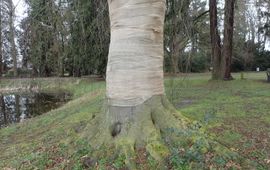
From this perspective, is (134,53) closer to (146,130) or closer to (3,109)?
(146,130)

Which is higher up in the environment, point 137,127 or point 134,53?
point 134,53

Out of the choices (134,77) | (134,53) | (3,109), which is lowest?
(3,109)

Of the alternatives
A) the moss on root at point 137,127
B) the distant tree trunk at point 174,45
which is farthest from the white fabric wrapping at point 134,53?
the distant tree trunk at point 174,45

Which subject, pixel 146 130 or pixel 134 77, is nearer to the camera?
pixel 146 130

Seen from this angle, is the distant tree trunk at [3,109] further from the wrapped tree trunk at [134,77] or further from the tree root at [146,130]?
the wrapped tree trunk at [134,77]

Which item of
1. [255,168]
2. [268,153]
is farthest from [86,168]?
[268,153]

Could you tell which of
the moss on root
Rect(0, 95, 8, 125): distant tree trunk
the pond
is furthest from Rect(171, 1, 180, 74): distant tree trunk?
Rect(0, 95, 8, 125): distant tree trunk

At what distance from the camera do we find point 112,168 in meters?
4.85

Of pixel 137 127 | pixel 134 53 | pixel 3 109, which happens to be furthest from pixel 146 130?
pixel 3 109

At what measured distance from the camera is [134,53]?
546cm

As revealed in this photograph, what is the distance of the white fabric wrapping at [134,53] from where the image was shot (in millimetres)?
5457

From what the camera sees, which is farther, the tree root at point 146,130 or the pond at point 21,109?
the pond at point 21,109

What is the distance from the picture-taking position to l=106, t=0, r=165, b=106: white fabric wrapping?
5.46m

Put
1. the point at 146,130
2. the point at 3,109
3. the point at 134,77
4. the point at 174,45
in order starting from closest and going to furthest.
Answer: the point at 146,130
the point at 134,77
the point at 174,45
the point at 3,109
